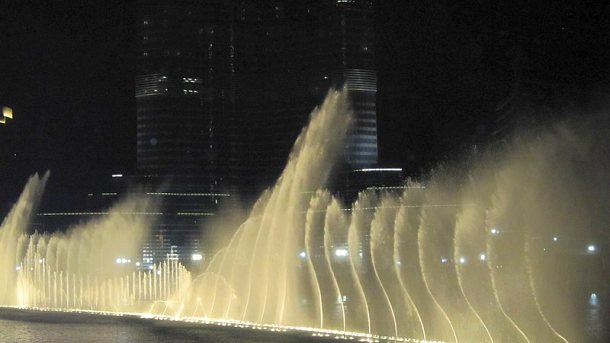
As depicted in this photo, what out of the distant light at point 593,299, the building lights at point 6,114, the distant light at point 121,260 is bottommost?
the distant light at point 593,299

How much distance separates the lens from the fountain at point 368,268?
37.7 meters

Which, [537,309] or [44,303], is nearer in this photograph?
[537,309]

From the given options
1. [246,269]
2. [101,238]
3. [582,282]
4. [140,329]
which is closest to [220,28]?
[101,238]

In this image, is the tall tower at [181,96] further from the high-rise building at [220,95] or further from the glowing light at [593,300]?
the glowing light at [593,300]

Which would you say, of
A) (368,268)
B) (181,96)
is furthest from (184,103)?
(368,268)

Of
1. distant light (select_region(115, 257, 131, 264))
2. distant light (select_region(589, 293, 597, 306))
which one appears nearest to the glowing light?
distant light (select_region(589, 293, 597, 306))

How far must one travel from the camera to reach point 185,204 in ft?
392

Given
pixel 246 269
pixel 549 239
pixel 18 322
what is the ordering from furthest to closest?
1. pixel 549 239
2. pixel 246 269
3. pixel 18 322

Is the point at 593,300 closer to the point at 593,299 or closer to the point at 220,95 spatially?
the point at 593,299

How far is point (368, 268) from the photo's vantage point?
275 ft

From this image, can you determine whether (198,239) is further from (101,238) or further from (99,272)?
(99,272)

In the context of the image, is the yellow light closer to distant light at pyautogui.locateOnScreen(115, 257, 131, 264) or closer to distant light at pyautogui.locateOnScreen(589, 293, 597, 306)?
distant light at pyautogui.locateOnScreen(115, 257, 131, 264)

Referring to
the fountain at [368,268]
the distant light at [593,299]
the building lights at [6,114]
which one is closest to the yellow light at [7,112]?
the building lights at [6,114]

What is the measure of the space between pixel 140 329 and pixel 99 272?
98.8 ft
